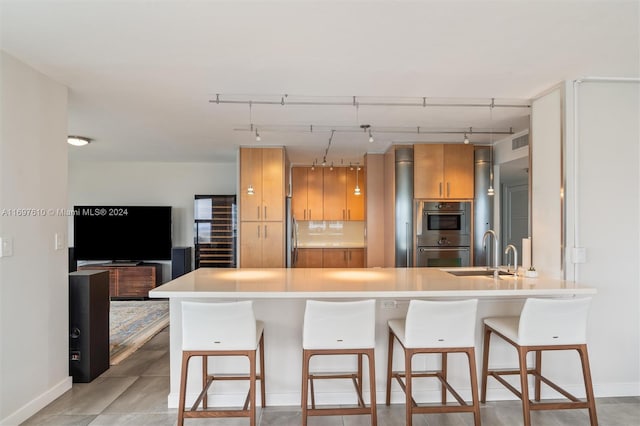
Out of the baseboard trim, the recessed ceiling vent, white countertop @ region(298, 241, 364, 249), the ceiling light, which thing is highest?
the ceiling light

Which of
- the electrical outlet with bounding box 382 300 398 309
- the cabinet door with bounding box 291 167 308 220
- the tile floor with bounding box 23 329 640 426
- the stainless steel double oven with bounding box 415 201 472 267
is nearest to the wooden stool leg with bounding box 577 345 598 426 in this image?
the tile floor with bounding box 23 329 640 426

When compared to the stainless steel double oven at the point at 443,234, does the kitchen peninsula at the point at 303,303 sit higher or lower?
lower

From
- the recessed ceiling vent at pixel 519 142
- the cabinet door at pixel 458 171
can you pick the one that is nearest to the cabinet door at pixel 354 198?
the cabinet door at pixel 458 171

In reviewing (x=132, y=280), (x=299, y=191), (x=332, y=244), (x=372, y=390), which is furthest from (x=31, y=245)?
(x=332, y=244)

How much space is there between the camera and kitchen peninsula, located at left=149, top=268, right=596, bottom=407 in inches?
92.9

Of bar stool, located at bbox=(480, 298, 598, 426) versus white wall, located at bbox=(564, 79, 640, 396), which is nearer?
bar stool, located at bbox=(480, 298, 598, 426)

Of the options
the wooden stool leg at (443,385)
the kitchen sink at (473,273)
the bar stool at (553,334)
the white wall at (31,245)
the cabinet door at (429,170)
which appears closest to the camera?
the bar stool at (553,334)

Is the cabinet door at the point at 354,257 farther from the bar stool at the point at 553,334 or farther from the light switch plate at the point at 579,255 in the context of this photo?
the bar stool at the point at 553,334

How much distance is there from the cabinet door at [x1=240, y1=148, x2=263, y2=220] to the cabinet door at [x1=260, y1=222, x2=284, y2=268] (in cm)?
23

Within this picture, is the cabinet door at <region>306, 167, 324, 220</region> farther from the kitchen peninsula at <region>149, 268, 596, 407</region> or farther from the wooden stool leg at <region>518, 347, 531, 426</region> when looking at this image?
the wooden stool leg at <region>518, 347, 531, 426</region>

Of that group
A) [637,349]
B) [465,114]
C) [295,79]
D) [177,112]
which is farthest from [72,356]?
[637,349]

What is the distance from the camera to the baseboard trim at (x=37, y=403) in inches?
89.9

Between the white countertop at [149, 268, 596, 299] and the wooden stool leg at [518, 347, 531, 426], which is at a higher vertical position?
the white countertop at [149, 268, 596, 299]

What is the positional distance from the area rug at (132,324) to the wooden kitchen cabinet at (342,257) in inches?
111
